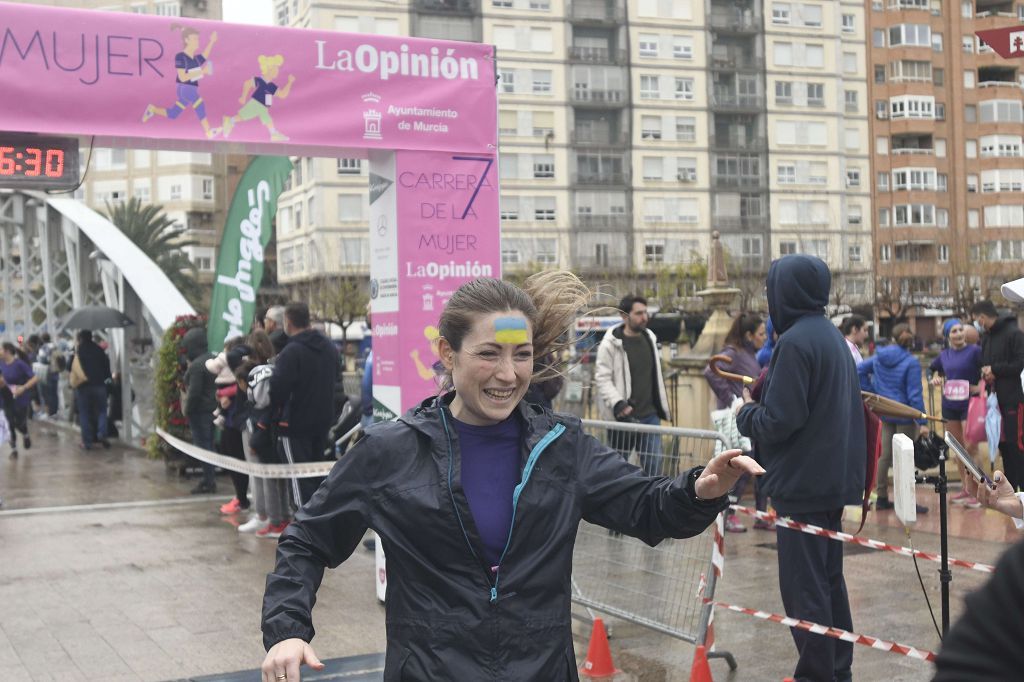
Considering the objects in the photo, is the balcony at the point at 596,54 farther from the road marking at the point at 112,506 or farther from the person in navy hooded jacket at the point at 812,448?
the person in navy hooded jacket at the point at 812,448

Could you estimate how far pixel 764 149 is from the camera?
78.0 metres

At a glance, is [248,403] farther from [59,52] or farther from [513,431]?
[513,431]

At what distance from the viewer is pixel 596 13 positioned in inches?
2955

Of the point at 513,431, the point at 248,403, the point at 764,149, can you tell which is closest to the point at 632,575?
the point at 513,431

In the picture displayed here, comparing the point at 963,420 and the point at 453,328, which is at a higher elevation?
the point at 453,328

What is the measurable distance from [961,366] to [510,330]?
9.41m

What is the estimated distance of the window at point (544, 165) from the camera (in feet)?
238

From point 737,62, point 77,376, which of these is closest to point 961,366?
point 77,376

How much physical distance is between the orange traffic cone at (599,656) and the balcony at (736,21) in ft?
249

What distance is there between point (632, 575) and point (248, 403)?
5405mm

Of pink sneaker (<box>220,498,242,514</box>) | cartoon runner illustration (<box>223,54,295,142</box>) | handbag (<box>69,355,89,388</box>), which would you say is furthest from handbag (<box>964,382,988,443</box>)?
handbag (<box>69,355,89,388</box>)

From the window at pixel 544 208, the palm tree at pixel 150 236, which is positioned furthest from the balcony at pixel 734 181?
the palm tree at pixel 150 236

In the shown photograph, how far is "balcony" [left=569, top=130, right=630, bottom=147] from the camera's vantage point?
73.6m

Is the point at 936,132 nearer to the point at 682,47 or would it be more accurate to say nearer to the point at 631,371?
the point at 682,47
